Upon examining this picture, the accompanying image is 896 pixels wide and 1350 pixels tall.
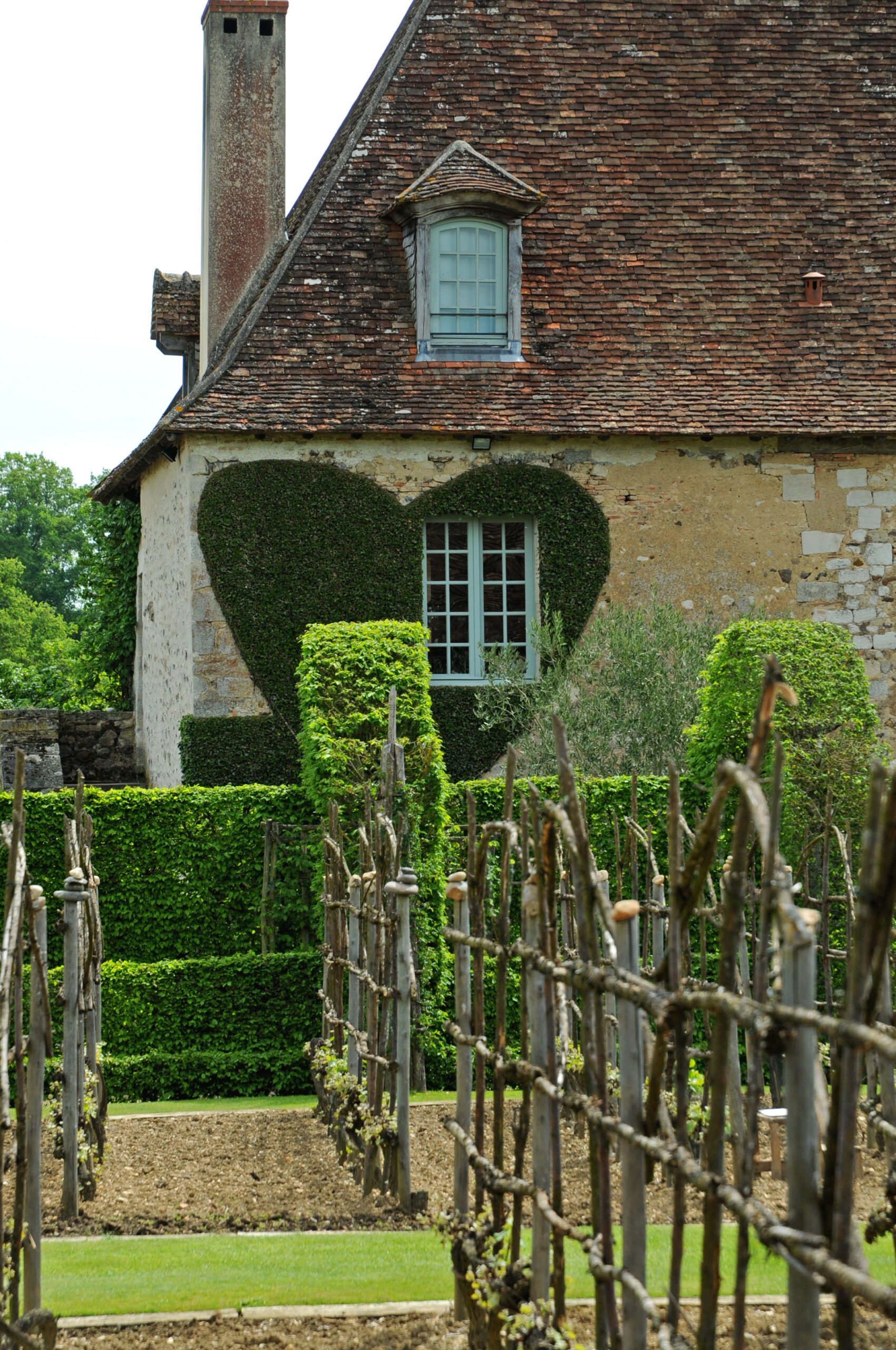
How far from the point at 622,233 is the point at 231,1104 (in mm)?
10236

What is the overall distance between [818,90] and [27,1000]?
13.1 metres

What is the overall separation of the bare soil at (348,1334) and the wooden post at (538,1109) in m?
0.49

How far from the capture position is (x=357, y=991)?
7715mm

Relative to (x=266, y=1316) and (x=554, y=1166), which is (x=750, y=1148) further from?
(x=266, y=1316)

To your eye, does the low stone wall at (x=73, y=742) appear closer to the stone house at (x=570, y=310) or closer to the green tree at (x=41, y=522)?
the stone house at (x=570, y=310)

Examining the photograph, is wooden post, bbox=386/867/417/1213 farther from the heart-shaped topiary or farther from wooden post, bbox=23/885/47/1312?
the heart-shaped topiary

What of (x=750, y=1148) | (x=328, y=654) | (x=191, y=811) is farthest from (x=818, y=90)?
(x=750, y=1148)

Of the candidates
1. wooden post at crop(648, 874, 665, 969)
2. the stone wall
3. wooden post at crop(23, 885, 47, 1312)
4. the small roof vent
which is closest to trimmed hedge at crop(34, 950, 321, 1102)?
wooden post at crop(648, 874, 665, 969)

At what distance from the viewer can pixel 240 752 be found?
14359mm

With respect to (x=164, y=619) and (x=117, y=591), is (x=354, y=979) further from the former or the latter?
(x=117, y=591)

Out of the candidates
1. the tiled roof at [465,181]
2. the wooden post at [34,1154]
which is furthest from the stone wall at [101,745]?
the wooden post at [34,1154]

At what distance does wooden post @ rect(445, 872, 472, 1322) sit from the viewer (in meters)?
5.00

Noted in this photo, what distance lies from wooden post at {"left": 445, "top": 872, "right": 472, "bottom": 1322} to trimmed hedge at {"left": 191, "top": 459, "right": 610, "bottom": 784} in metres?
8.75

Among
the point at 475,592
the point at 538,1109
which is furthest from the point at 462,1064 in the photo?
the point at 475,592
